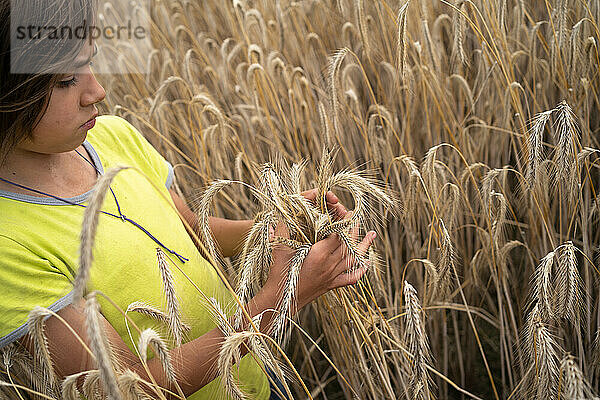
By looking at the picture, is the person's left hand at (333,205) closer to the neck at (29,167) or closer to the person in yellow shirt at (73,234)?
the person in yellow shirt at (73,234)

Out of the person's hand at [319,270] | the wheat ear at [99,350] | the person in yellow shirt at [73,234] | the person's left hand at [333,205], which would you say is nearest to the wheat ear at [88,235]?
the wheat ear at [99,350]

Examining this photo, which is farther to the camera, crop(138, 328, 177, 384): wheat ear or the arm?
the arm

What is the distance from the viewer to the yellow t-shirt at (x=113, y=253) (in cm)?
74

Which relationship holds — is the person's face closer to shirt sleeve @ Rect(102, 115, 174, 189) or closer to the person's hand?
shirt sleeve @ Rect(102, 115, 174, 189)

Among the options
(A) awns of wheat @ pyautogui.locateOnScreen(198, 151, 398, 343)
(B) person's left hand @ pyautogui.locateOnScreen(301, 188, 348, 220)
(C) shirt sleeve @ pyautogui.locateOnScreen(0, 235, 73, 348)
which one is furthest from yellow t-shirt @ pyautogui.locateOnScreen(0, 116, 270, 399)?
(B) person's left hand @ pyautogui.locateOnScreen(301, 188, 348, 220)

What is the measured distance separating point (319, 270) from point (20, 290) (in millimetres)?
435

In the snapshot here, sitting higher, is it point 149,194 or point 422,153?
point 149,194

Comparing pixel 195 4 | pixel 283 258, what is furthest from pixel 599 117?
pixel 195 4

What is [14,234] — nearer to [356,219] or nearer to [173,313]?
[173,313]

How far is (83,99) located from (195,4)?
1.89 metres

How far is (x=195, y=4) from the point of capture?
98.3 inches

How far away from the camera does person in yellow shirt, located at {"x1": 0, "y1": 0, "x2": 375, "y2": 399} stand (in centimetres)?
75

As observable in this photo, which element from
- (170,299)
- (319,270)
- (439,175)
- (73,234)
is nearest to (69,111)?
(73,234)

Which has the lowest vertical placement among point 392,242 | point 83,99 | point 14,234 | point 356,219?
point 392,242
